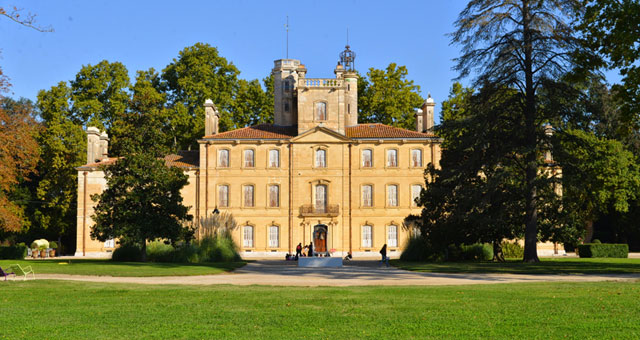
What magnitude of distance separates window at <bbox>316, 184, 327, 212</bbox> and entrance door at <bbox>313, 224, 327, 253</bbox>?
3.86ft

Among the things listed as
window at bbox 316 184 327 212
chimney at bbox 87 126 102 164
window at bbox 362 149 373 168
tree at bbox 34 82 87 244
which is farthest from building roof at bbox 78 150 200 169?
window at bbox 362 149 373 168

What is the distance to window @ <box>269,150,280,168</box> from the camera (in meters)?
45.6

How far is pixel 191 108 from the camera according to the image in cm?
5397

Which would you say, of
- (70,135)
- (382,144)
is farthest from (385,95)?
(70,135)

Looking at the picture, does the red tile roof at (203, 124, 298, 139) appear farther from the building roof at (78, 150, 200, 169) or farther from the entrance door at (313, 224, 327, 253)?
the entrance door at (313, 224, 327, 253)

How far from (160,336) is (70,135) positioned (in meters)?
43.4

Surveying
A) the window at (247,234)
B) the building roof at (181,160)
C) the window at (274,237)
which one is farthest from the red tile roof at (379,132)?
the building roof at (181,160)

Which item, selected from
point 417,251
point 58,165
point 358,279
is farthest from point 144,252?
point 58,165

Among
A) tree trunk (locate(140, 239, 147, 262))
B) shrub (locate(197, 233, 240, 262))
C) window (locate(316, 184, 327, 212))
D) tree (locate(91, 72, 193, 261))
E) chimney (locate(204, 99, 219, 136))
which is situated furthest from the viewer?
chimney (locate(204, 99, 219, 136))

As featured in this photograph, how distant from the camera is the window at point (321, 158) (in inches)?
1788

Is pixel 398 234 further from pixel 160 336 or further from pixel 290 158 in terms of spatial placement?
pixel 160 336

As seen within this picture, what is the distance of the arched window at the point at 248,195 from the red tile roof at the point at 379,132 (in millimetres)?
7698

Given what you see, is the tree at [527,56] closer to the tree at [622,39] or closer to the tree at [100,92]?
the tree at [622,39]

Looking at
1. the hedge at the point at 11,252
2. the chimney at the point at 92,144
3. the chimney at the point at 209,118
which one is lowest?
the hedge at the point at 11,252
